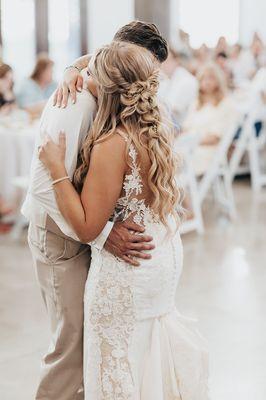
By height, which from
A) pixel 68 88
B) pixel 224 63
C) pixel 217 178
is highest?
pixel 68 88

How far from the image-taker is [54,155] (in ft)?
7.50

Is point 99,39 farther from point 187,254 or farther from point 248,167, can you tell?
point 187,254

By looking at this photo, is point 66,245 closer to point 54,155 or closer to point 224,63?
point 54,155

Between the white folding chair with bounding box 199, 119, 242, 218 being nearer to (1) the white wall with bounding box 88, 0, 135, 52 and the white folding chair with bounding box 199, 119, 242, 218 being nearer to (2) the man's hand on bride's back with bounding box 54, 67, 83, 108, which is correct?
(2) the man's hand on bride's back with bounding box 54, 67, 83, 108

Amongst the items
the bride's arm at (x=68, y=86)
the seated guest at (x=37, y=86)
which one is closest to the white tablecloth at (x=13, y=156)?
the seated guest at (x=37, y=86)

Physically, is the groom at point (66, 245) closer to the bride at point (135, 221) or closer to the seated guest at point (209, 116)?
the bride at point (135, 221)

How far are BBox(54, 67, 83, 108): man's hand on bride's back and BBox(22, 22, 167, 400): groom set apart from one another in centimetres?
2

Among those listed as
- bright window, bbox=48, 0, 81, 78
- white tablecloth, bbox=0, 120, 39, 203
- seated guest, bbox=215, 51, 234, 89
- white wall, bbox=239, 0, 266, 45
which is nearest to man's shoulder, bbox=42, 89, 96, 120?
white tablecloth, bbox=0, 120, 39, 203

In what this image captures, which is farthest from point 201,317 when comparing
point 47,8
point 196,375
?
point 47,8

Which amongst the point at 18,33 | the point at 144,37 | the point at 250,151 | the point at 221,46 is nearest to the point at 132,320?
the point at 144,37

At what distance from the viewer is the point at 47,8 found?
9.66 metres

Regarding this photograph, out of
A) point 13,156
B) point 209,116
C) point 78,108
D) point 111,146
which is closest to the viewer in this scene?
point 111,146

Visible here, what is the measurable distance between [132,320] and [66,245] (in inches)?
12.6

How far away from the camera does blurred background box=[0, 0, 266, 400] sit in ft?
11.7
